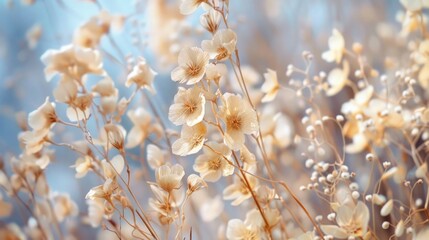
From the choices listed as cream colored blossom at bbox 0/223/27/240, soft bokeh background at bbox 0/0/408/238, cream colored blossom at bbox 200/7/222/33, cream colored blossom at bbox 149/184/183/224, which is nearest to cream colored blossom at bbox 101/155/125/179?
cream colored blossom at bbox 149/184/183/224

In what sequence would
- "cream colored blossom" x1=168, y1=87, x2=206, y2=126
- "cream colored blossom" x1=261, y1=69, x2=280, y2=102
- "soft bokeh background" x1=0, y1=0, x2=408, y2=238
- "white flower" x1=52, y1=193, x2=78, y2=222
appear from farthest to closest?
"soft bokeh background" x1=0, y1=0, x2=408, y2=238, "white flower" x1=52, y1=193, x2=78, y2=222, "cream colored blossom" x1=261, y1=69, x2=280, y2=102, "cream colored blossom" x1=168, y1=87, x2=206, y2=126

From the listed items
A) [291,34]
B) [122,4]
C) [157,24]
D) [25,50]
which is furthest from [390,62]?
[25,50]

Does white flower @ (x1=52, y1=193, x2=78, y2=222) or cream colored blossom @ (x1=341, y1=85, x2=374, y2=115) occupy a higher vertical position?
white flower @ (x1=52, y1=193, x2=78, y2=222)

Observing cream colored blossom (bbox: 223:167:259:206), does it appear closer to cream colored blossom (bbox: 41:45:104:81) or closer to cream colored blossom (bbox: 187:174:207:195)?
cream colored blossom (bbox: 187:174:207:195)

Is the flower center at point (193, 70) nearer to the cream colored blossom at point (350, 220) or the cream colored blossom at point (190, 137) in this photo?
the cream colored blossom at point (190, 137)

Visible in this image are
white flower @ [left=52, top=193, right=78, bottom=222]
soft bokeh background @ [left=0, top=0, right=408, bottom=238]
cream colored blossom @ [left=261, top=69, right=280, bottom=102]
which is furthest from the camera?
soft bokeh background @ [left=0, top=0, right=408, bottom=238]

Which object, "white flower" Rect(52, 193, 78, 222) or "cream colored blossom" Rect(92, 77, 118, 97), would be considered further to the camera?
"white flower" Rect(52, 193, 78, 222)

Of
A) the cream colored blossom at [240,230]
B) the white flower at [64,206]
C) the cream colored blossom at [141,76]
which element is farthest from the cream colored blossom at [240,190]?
the white flower at [64,206]
